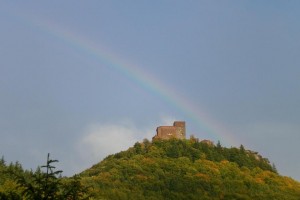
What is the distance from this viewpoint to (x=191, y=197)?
9500cm

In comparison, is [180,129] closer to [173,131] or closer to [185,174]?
[173,131]

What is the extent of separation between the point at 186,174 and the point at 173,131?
2444cm

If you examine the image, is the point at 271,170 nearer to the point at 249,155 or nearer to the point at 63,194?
the point at 249,155

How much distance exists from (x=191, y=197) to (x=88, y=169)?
36.0m

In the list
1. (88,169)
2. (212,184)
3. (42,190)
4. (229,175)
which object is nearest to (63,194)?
(42,190)

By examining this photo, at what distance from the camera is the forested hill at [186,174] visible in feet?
319

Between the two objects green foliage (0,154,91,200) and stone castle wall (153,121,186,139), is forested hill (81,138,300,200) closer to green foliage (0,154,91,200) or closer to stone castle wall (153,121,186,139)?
stone castle wall (153,121,186,139)

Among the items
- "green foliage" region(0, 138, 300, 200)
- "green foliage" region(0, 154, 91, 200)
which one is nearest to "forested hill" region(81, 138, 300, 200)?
"green foliage" region(0, 138, 300, 200)

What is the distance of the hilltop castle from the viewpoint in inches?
5121

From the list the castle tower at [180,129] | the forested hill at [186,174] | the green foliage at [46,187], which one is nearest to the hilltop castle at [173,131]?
the castle tower at [180,129]

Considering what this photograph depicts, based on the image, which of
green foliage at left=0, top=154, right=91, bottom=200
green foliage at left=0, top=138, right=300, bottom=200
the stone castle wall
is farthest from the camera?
the stone castle wall

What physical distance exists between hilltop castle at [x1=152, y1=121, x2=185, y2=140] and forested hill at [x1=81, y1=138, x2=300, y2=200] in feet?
13.4

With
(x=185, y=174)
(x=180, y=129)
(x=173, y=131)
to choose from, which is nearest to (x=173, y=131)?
(x=173, y=131)

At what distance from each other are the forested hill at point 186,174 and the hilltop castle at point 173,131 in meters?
4.10
